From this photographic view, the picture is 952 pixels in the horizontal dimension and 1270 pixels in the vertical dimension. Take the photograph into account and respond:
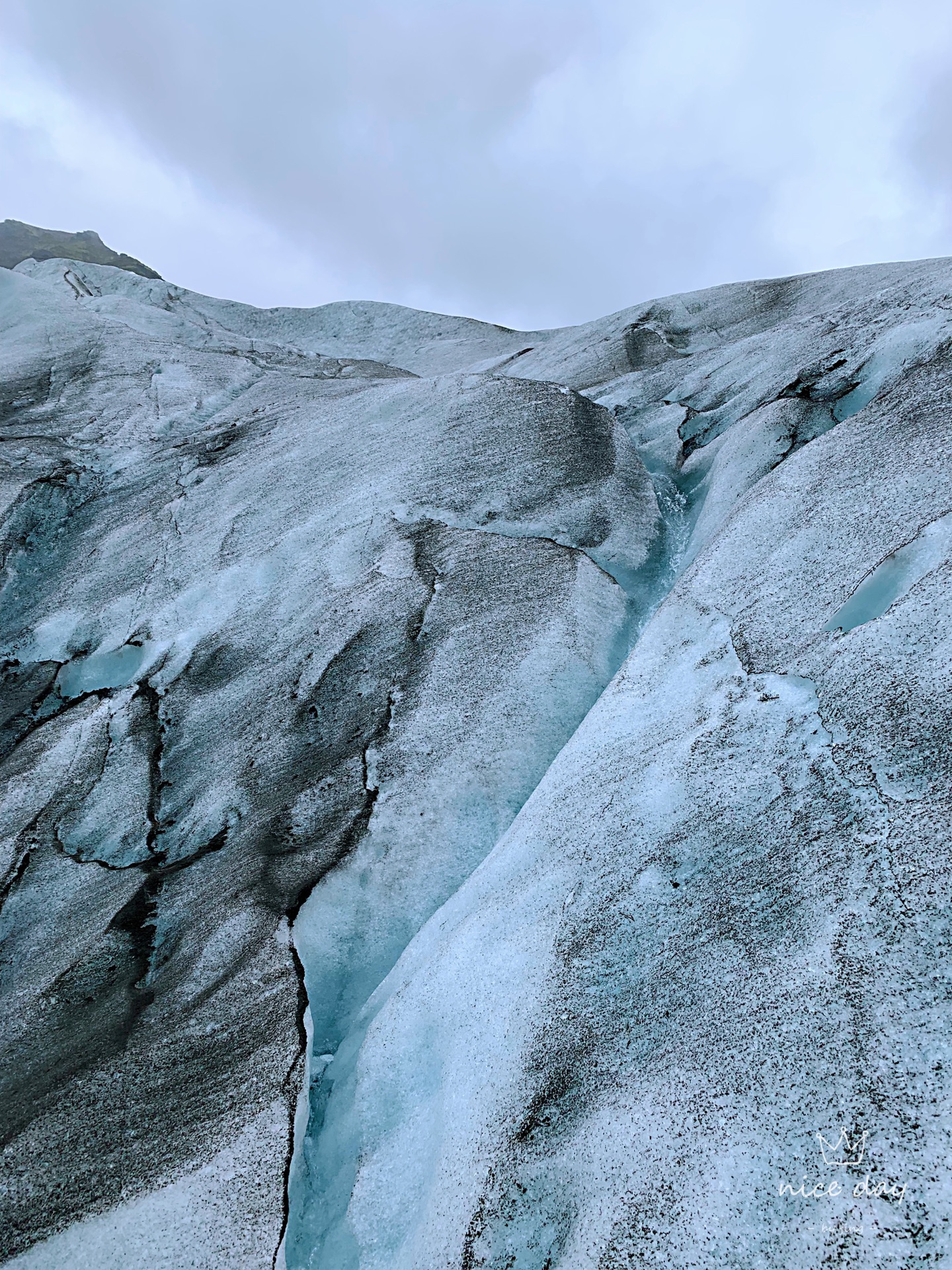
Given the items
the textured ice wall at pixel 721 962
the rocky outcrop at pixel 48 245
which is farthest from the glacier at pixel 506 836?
the rocky outcrop at pixel 48 245

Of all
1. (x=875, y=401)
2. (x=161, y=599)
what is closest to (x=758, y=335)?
(x=875, y=401)

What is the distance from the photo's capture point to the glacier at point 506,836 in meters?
5.27

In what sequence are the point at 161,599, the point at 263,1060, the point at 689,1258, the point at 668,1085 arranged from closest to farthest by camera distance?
the point at 689,1258, the point at 668,1085, the point at 263,1060, the point at 161,599

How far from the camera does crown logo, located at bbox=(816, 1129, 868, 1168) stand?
14.7 ft

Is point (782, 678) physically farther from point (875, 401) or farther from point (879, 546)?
point (875, 401)

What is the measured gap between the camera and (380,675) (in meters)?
11.3

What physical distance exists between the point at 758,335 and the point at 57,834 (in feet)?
52.6

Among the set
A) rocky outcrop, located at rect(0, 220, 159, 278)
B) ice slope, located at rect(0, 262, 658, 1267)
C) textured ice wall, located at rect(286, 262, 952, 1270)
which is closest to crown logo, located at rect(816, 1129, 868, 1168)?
textured ice wall, located at rect(286, 262, 952, 1270)

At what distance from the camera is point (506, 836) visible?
28.9 ft

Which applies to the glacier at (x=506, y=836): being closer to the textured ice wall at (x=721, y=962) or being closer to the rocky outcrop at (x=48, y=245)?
the textured ice wall at (x=721, y=962)

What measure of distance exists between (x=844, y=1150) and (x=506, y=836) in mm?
4670

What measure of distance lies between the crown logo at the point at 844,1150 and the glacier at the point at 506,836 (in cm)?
4

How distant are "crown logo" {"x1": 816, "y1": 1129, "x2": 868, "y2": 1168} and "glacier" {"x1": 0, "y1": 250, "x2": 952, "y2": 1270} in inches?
1.6

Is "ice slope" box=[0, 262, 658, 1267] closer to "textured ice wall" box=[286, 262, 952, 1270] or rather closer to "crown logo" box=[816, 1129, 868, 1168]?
"textured ice wall" box=[286, 262, 952, 1270]
